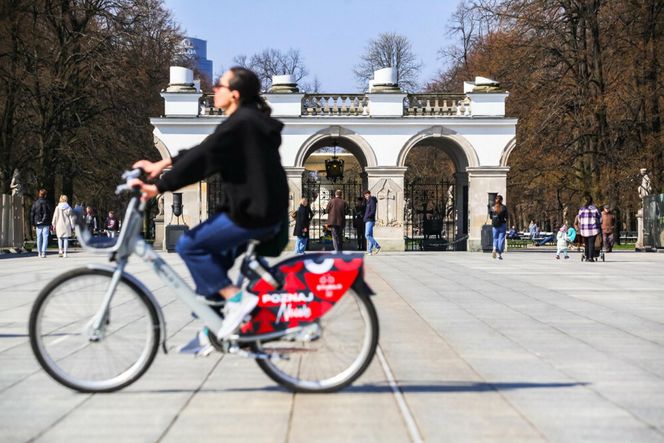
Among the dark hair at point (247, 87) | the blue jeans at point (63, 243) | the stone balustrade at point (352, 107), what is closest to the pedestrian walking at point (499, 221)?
the stone balustrade at point (352, 107)

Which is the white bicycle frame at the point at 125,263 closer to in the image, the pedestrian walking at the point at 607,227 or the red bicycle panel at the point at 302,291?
the red bicycle panel at the point at 302,291

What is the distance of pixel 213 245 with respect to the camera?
565 centimetres

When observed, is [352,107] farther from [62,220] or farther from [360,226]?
[62,220]

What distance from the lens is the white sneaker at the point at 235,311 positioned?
5664mm

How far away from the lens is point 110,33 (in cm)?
3825

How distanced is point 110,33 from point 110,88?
2403 mm

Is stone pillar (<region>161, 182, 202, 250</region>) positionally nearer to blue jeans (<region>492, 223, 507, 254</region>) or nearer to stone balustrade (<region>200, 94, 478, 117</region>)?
stone balustrade (<region>200, 94, 478, 117</region>)

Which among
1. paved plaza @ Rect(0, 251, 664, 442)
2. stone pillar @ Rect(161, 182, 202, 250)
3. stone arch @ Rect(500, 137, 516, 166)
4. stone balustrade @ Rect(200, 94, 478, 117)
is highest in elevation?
stone balustrade @ Rect(200, 94, 478, 117)

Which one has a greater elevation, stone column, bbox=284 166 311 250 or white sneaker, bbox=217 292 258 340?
stone column, bbox=284 166 311 250

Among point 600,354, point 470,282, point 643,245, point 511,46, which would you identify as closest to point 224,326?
point 600,354

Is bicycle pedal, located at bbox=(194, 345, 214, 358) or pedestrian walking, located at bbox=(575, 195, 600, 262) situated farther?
pedestrian walking, located at bbox=(575, 195, 600, 262)

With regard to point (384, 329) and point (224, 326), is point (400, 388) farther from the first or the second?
point (384, 329)

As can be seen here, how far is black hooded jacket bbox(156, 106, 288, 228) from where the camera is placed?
18.5 ft

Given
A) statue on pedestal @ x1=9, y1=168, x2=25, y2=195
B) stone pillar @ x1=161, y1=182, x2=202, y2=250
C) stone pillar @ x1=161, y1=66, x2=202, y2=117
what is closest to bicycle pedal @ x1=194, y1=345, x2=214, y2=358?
stone pillar @ x1=161, y1=182, x2=202, y2=250
